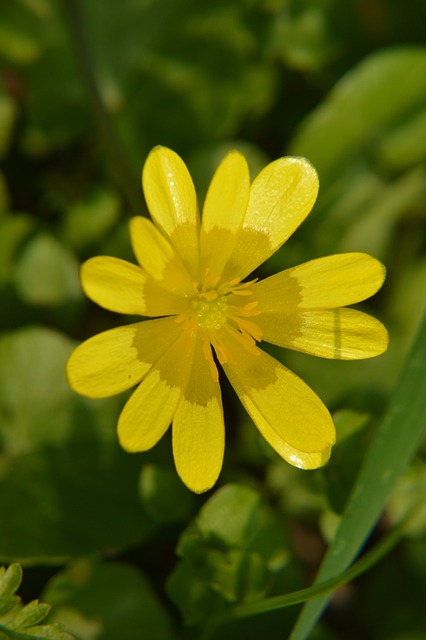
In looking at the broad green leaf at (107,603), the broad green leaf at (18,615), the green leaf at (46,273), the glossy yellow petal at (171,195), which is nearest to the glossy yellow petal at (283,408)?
the glossy yellow petal at (171,195)

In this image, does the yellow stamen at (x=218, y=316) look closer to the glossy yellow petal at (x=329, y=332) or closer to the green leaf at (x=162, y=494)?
the glossy yellow petal at (x=329, y=332)

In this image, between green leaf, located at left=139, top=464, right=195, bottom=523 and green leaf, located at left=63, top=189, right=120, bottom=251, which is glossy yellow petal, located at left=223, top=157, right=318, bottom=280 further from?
green leaf, located at left=63, top=189, right=120, bottom=251

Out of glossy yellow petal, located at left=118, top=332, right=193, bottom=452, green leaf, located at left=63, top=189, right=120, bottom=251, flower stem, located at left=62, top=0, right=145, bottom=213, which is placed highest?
flower stem, located at left=62, top=0, right=145, bottom=213

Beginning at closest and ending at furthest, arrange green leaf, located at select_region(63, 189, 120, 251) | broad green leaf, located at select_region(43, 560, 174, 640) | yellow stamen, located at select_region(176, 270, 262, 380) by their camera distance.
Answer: yellow stamen, located at select_region(176, 270, 262, 380)
broad green leaf, located at select_region(43, 560, 174, 640)
green leaf, located at select_region(63, 189, 120, 251)

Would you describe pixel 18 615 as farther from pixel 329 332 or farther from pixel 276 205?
pixel 276 205

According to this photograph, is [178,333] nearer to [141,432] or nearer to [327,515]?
[141,432]

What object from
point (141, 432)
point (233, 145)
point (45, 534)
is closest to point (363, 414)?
Answer: point (141, 432)

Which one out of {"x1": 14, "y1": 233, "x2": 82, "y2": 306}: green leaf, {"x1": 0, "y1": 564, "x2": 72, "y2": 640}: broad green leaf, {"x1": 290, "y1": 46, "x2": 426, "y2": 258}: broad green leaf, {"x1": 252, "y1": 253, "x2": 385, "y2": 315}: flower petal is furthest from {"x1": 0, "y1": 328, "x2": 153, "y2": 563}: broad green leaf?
{"x1": 290, "y1": 46, "x2": 426, "y2": 258}: broad green leaf
